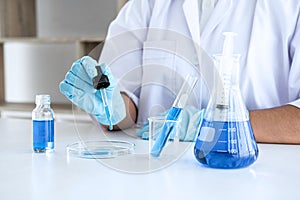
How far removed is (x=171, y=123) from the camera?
891 millimetres

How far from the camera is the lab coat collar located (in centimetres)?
137

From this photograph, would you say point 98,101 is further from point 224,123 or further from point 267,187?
point 267,187

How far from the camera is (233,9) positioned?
1.39 m

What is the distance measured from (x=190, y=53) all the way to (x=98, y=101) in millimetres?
325

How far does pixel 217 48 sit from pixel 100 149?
0.58m

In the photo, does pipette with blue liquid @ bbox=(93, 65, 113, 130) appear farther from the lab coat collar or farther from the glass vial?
the lab coat collar

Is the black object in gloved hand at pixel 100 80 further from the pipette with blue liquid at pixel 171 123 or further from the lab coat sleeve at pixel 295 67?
the lab coat sleeve at pixel 295 67

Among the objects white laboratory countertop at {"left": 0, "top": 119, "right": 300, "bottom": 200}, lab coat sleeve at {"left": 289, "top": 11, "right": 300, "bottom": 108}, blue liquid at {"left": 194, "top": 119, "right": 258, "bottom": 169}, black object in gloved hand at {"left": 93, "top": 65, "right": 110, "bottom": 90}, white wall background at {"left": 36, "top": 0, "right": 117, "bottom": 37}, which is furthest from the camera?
white wall background at {"left": 36, "top": 0, "right": 117, "bottom": 37}

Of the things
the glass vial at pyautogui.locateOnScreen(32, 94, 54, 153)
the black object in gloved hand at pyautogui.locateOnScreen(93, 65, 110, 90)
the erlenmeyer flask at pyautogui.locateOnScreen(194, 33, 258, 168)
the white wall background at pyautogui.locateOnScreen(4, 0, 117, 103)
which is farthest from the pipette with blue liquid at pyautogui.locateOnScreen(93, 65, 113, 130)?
the white wall background at pyautogui.locateOnScreen(4, 0, 117, 103)

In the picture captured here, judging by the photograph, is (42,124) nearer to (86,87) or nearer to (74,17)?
(86,87)

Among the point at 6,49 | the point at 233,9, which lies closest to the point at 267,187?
the point at 233,9

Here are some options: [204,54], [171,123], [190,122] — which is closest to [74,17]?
[204,54]

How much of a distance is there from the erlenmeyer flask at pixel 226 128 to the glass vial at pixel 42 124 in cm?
33

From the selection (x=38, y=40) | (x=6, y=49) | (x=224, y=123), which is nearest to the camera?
(x=224, y=123)
